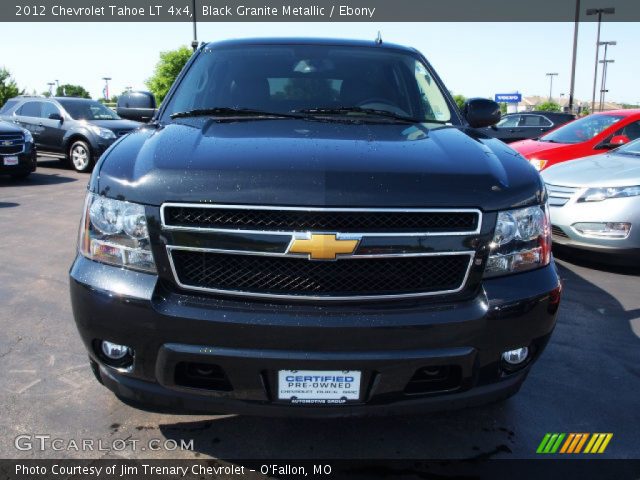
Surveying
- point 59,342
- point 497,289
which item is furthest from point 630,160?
point 59,342

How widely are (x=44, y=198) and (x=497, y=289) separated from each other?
8.82 m

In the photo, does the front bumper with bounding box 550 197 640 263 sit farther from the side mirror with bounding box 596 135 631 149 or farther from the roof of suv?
the roof of suv

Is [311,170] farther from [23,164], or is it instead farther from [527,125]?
[527,125]

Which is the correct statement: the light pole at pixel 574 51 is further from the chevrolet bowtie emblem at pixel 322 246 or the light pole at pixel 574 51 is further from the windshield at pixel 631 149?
the chevrolet bowtie emblem at pixel 322 246

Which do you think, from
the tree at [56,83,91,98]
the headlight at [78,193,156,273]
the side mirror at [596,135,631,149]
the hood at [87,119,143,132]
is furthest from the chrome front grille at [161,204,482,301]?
the tree at [56,83,91,98]

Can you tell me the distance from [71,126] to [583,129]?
1085cm

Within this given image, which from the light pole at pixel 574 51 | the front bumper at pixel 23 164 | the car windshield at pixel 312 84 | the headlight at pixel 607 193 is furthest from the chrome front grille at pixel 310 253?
the light pole at pixel 574 51

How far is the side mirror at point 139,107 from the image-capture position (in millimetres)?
4004

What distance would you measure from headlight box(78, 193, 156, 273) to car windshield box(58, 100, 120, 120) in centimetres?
1241

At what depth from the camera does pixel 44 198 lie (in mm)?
9312

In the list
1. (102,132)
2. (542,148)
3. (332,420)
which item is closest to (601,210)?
(542,148)

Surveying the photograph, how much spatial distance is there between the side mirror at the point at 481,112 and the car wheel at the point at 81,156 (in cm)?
1114

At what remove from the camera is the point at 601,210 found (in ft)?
18.7

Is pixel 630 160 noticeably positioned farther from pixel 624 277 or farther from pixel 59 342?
pixel 59 342
